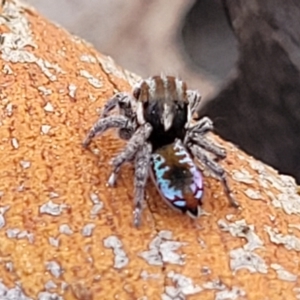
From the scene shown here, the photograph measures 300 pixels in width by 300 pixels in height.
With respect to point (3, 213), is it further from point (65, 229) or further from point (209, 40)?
point (209, 40)

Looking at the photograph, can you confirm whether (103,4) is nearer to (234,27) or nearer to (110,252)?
(234,27)

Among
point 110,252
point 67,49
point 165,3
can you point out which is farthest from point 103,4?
point 110,252

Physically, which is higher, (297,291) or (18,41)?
(297,291)

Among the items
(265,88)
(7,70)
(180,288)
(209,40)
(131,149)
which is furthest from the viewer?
(209,40)

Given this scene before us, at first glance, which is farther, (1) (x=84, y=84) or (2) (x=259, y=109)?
(2) (x=259, y=109)

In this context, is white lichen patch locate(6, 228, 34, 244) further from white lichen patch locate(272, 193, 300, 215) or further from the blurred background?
the blurred background

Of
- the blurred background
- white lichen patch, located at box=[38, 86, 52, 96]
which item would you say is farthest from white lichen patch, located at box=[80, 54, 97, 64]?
the blurred background

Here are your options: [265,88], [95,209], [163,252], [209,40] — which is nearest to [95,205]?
[95,209]

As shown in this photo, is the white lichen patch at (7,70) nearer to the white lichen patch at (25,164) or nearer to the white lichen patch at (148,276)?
the white lichen patch at (25,164)
